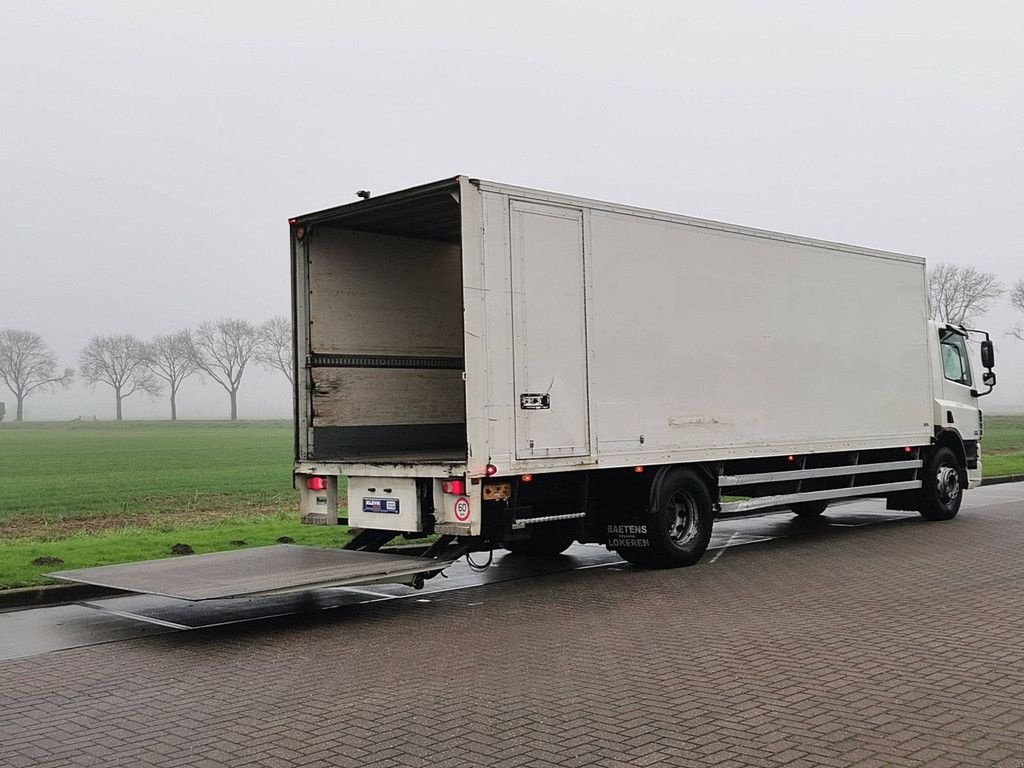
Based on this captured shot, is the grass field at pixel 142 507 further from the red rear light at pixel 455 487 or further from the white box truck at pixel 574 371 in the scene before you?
the red rear light at pixel 455 487

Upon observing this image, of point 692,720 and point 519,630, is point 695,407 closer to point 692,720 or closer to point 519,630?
point 519,630

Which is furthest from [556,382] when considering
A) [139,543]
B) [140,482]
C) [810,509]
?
[140,482]

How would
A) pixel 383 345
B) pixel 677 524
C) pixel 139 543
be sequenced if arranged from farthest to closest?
1. pixel 139 543
2. pixel 383 345
3. pixel 677 524

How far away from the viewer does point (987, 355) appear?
15969 millimetres

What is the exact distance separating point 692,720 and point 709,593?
4.18 metres

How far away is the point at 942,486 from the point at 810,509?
1.96 meters

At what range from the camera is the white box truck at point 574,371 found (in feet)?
31.7

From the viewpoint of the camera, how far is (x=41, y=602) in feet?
32.8

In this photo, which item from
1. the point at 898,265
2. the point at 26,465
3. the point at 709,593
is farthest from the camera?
the point at 26,465

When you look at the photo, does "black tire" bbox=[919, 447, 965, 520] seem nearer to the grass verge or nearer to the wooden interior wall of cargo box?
the wooden interior wall of cargo box

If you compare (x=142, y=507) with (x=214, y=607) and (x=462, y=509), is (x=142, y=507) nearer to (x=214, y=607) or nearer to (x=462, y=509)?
(x=214, y=607)

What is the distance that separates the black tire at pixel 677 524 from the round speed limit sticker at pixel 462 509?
2.36 m

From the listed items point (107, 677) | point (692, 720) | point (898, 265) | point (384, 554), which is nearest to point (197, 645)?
point (107, 677)

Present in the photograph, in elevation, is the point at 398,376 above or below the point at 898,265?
below
